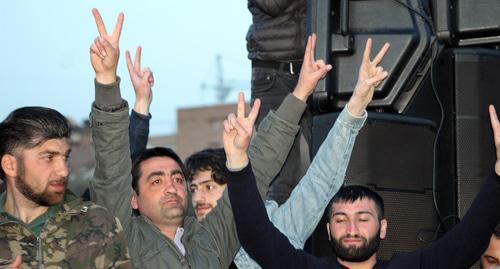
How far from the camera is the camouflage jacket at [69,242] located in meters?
3.83

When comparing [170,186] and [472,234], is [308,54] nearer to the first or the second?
[170,186]

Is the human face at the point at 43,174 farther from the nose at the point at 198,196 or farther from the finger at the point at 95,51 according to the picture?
the nose at the point at 198,196

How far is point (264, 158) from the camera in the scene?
472cm

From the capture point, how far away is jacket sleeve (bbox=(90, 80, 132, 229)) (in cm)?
422

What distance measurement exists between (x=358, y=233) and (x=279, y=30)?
61.2 inches

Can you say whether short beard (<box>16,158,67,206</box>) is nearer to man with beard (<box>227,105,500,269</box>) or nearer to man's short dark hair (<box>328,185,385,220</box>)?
man with beard (<box>227,105,500,269</box>)

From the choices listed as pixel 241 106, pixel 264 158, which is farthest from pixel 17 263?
pixel 264 158

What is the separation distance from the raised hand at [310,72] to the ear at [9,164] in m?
1.37

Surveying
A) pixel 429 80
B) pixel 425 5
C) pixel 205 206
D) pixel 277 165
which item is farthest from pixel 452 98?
pixel 205 206

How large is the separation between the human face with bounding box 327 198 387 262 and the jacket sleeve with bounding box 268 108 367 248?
12 centimetres

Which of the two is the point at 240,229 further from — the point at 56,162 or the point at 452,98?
the point at 452,98

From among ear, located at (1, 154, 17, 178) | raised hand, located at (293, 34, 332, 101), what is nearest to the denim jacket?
raised hand, located at (293, 34, 332, 101)

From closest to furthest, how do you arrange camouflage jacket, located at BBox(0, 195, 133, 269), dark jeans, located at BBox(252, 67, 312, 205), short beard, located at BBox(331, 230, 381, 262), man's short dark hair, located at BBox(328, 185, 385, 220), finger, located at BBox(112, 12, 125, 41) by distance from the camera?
camouflage jacket, located at BBox(0, 195, 133, 269) < finger, located at BBox(112, 12, 125, 41) < short beard, located at BBox(331, 230, 381, 262) < man's short dark hair, located at BBox(328, 185, 385, 220) < dark jeans, located at BBox(252, 67, 312, 205)

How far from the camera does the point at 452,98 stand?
492 cm
